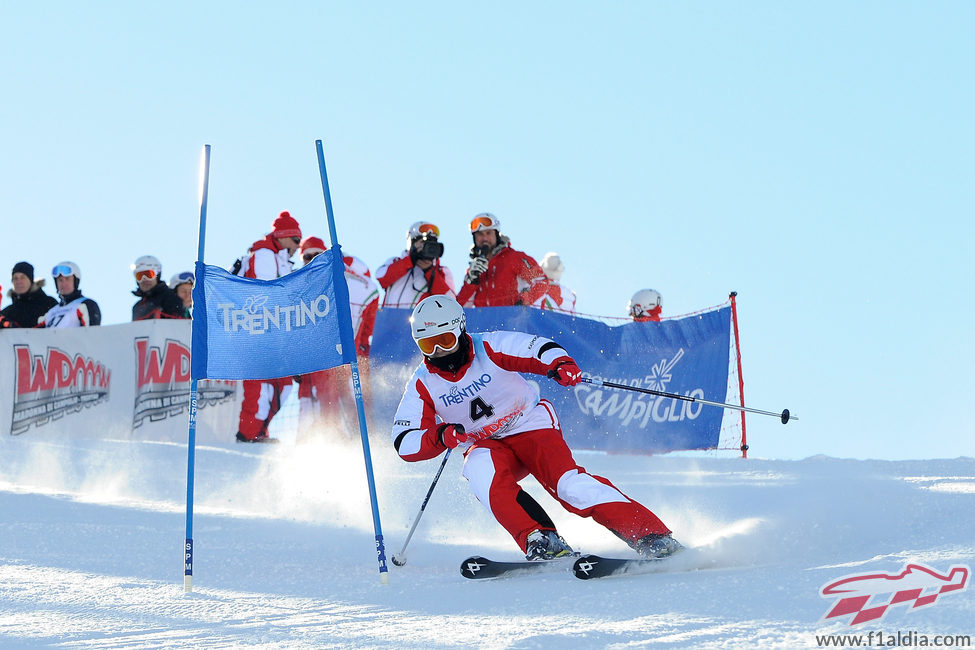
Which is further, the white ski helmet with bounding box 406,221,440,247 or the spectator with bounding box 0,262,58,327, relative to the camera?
the spectator with bounding box 0,262,58,327

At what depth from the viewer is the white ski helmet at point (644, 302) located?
42.4ft

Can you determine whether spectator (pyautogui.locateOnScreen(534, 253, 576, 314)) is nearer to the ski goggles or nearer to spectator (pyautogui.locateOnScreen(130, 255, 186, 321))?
the ski goggles

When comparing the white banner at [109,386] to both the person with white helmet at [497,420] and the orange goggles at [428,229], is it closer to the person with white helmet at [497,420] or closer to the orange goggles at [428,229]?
the orange goggles at [428,229]

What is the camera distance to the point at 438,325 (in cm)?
621

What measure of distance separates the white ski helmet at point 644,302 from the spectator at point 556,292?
769mm

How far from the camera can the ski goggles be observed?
35.8ft

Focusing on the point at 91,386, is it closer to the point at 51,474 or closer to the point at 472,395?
the point at 51,474

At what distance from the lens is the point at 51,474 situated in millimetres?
10672

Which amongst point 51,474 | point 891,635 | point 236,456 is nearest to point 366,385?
point 236,456

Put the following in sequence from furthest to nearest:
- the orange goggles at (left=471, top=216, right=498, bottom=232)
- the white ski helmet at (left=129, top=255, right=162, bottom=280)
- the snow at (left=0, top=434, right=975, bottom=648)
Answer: the white ski helmet at (left=129, top=255, right=162, bottom=280), the orange goggles at (left=471, top=216, right=498, bottom=232), the snow at (left=0, top=434, right=975, bottom=648)

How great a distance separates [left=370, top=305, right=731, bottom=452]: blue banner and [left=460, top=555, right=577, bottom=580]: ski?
4.54 m
